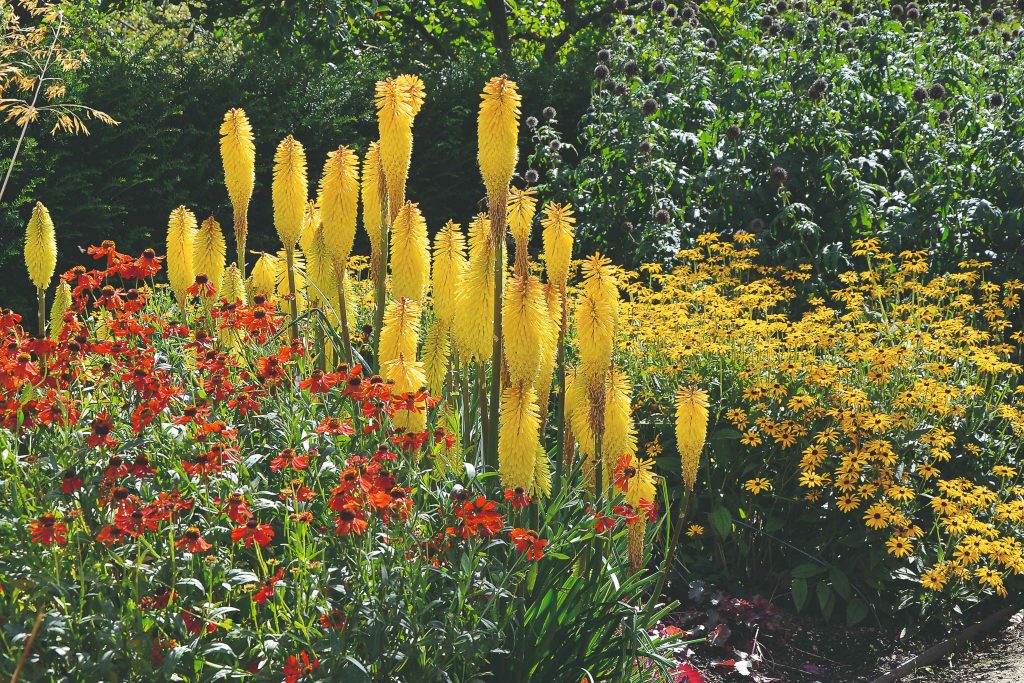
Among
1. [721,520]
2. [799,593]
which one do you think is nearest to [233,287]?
[721,520]

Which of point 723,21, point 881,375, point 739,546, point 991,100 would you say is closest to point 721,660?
point 739,546

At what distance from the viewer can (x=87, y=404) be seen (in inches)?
145

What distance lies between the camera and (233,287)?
4.58m

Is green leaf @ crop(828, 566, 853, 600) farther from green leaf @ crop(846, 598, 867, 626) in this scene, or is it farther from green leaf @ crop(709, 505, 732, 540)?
green leaf @ crop(709, 505, 732, 540)

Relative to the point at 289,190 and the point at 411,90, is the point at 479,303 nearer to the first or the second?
the point at 411,90

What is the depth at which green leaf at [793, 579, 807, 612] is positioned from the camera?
4676mm

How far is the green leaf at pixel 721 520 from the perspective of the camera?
4805mm

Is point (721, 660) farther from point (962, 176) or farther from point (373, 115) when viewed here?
point (373, 115)

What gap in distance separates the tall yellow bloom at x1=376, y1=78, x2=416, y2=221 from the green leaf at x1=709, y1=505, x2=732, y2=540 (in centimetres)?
219

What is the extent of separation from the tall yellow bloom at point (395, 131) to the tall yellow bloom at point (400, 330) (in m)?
0.40

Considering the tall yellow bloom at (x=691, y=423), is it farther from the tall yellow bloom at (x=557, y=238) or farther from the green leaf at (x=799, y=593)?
the green leaf at (x=799, y=593)

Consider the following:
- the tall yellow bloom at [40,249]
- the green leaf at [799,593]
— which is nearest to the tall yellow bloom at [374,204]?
the tall yellow bloom at [40,249]

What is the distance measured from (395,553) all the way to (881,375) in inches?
124

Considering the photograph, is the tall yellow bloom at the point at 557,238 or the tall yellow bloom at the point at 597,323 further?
the tall yellow bloom at the point at 557,238
